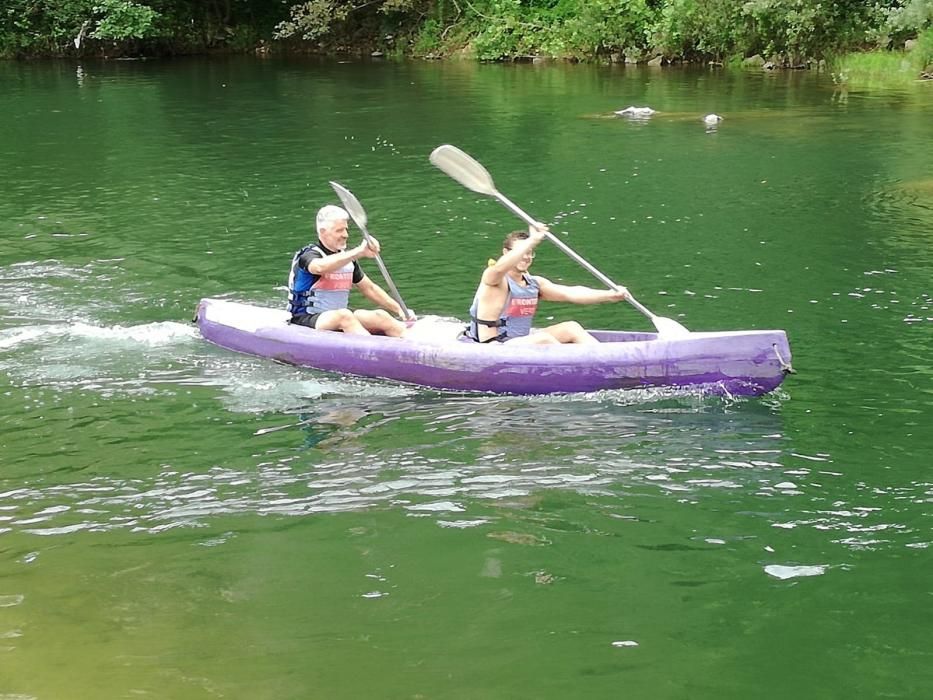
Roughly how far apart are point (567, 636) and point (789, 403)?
312cm

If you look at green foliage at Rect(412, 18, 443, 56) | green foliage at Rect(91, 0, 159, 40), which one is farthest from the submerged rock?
green foliage at Rect(91, 0, 159, 40)

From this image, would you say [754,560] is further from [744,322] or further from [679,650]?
[744,322]

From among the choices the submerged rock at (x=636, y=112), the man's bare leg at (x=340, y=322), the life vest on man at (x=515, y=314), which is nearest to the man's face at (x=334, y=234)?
the man's bare leg at (x=340, y=322)

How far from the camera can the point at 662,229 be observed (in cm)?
1237

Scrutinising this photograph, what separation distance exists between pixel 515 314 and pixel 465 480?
1838mm

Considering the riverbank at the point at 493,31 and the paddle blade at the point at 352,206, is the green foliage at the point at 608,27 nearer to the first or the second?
the riverbank at the point at 493,31

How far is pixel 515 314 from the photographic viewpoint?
7672mm

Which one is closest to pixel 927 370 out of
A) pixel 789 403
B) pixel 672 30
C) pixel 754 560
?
pixel 789 403

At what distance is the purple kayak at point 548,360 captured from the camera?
702cm

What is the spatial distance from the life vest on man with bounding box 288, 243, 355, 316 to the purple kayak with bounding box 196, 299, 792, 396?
0.21 metres

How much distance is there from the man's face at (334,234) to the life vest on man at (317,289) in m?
0.09

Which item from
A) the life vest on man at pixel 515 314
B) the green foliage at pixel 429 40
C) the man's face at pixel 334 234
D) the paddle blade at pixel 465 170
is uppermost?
the green foliage at pixel 429 40

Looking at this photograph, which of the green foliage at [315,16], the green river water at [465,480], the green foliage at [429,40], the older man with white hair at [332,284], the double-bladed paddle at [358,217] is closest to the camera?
the green river water at [465,480]

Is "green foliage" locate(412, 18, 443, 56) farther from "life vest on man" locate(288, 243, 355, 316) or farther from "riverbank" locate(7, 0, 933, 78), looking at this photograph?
"life vest on man" locate(288, 243, 355, 316)
